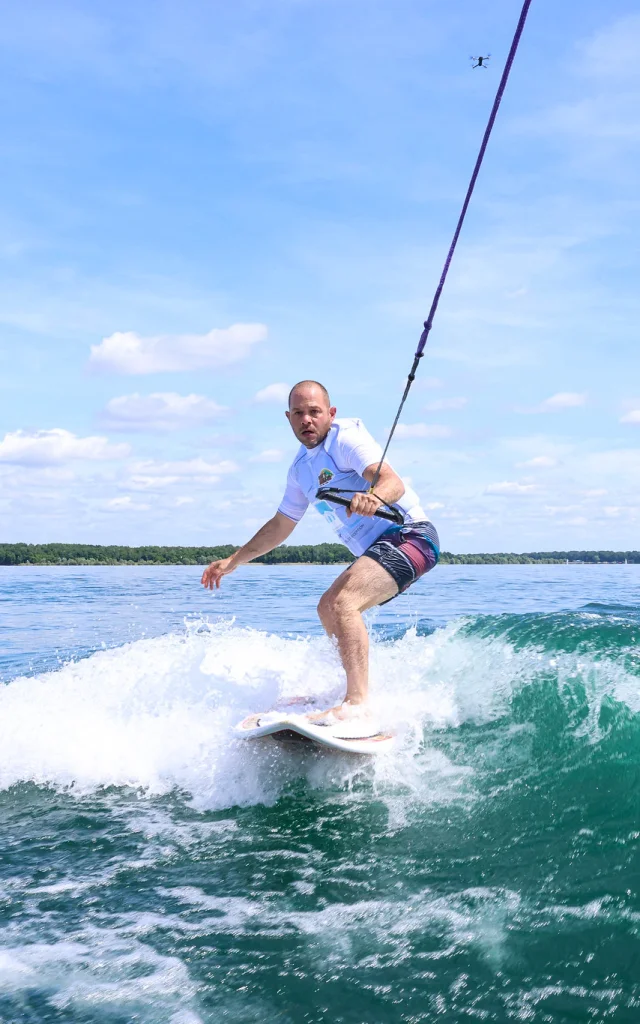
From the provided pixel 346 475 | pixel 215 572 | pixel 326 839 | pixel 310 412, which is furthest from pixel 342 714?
pixel 310 412

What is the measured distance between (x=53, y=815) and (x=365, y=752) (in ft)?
6.60

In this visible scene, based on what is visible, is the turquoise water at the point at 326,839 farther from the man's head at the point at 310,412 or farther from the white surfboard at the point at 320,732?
the man's head at the point at 310,412

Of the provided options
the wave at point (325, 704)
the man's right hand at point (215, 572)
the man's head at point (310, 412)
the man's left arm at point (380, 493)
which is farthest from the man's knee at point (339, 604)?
the man's right hand at point (215, 572)

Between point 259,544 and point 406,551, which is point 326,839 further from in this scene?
point 259,544

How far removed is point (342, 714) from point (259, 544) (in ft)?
6.44

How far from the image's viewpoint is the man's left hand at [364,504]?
193 inches

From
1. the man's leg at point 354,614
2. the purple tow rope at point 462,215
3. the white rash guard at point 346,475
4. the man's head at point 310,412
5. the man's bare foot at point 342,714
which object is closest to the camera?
the purple tow rope at point 462,215

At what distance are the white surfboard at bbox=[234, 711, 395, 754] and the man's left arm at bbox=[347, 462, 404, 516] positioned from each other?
1417 mm

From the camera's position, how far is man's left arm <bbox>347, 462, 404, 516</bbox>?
16.1 ft

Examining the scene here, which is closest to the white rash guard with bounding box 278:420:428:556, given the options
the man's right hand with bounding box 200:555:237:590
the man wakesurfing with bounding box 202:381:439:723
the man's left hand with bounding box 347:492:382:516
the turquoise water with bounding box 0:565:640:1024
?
the man wakesurfing with bounding box 202:381:439:723

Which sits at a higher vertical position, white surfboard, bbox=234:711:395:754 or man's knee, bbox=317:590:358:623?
man's knee, bbox=317:590:358:623

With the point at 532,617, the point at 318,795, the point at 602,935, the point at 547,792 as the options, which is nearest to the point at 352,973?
the point at 602,935

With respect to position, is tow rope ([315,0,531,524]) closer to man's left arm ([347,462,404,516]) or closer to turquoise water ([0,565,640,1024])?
man's left arm ([347,462,404,516])

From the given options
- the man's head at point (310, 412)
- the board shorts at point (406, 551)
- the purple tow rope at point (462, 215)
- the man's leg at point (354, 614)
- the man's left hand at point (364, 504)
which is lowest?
the man's leg at point (354, 614)
